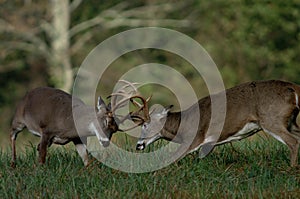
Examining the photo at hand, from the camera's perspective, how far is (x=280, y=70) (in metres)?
24.1

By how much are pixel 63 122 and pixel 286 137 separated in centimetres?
240

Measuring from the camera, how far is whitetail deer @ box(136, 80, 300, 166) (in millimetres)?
8023

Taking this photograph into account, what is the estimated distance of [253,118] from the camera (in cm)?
817

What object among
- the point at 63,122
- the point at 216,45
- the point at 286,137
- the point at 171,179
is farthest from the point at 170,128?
the point at 216,45

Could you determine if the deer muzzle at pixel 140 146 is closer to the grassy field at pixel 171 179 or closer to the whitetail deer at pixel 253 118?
the whitetail deer at pixel 253 118

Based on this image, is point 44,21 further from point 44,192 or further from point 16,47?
point 44,192

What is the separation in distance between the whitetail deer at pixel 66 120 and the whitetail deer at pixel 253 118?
0.58m

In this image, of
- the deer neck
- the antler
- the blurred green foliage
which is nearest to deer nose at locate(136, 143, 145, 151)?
the antler

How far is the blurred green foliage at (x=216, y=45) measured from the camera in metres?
23.6

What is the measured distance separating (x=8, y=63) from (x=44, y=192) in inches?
808

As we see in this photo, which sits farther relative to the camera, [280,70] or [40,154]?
[280,70]

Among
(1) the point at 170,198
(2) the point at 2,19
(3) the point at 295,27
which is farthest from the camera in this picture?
(2) the point at 2,19

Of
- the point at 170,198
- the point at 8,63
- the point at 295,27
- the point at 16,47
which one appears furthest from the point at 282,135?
the point at 8,63

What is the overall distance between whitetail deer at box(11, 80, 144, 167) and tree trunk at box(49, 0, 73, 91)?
15382mm
